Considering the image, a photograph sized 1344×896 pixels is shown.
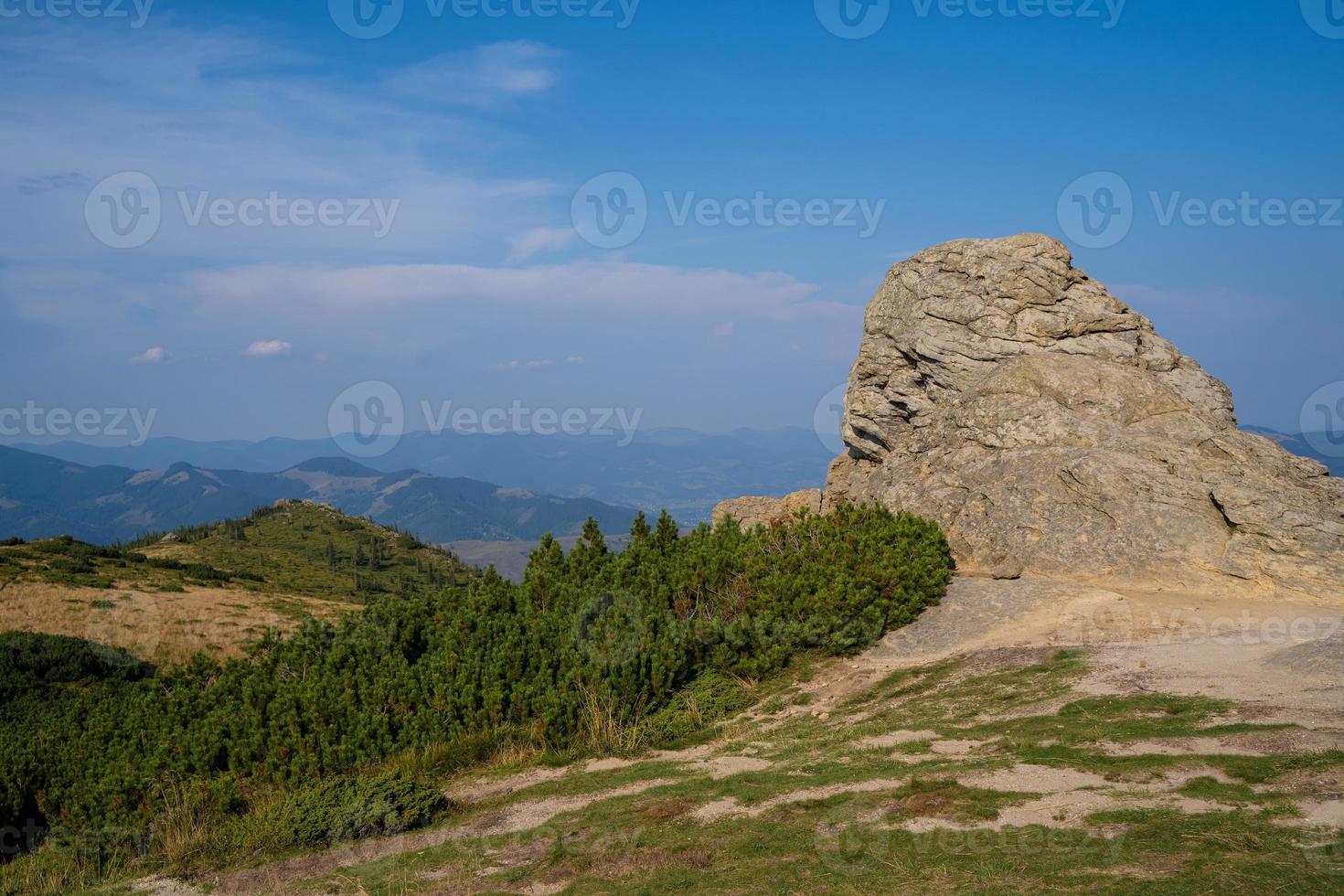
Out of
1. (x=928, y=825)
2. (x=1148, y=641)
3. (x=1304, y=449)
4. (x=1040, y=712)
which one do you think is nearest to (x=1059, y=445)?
(x=1148, y=641)

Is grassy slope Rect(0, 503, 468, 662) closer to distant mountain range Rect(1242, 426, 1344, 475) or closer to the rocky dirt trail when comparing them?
the rocky dirt trail

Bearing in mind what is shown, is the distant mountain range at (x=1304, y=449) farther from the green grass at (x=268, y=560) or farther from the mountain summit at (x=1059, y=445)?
the green grass at (x=268, y=560)

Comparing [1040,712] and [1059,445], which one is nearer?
[1040,712]

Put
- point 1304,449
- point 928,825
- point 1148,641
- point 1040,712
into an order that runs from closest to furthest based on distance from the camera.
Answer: point 928,825 < point 1040,712 < point 1148,641 < point 1304,449

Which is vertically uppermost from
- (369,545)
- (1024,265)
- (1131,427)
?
(1024,265)

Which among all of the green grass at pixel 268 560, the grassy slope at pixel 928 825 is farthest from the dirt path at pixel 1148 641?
the green grass at pixel 268 560

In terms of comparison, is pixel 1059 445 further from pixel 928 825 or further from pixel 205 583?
pixel 205 583

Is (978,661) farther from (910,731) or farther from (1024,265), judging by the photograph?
(1024,265)

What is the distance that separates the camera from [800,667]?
1550 centimetres

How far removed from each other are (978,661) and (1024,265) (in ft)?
49.5

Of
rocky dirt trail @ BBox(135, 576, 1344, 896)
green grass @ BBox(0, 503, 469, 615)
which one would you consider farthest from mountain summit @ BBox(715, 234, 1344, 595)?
green grass @ BBox(0, 503, 469, 615)

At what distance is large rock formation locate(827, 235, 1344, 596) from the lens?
1786 cm

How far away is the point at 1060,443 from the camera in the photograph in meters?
20.8

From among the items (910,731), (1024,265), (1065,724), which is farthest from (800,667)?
(1024,265)
